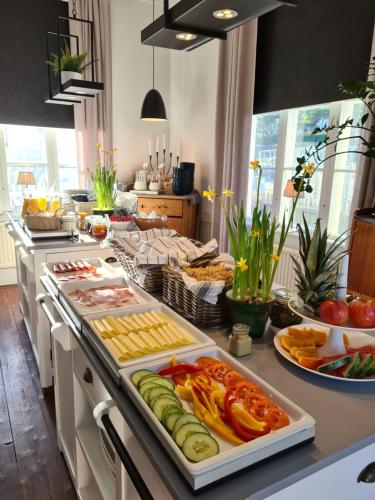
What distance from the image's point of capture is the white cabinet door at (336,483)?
675 mm

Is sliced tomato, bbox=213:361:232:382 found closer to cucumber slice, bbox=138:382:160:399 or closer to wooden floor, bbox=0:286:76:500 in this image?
cucumber slice, bbox=138:382:160:399

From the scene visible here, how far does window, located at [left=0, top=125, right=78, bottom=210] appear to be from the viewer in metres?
4.21

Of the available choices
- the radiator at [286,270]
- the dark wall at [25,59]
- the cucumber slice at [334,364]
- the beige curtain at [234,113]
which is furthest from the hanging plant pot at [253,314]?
the dark wall at [25,59]

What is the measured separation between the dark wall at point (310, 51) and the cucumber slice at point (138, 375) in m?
2.62

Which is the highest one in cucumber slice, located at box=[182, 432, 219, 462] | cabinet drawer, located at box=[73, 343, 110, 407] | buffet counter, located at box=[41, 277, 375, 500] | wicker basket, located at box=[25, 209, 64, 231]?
wicker basket, located at box=[25, 209, 64, 231]

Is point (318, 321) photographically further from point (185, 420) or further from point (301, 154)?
point (301, 154)

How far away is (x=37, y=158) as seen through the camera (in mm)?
4402

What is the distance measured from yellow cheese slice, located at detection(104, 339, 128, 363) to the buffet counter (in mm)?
53

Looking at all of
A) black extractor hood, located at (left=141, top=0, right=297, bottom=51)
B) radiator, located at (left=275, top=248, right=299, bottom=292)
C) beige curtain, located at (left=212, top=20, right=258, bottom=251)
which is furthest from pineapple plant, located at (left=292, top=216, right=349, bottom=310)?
beige curtain, located at (left=212, top=20, right=258, bottom=251)

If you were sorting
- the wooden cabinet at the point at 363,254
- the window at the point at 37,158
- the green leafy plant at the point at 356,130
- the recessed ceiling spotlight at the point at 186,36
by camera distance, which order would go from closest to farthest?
1. the recessed ceiling spotlight at the point at 186,36
2. the green leafy plant at the point at 356,130
3. the wooden cabinet at the point at 363,254
4. the window at the point at 37,158

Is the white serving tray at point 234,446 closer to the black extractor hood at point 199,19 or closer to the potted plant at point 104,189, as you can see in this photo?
the black extractor hood at point 199,19

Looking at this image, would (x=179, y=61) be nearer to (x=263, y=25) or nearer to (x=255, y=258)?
(x=263, y=25)

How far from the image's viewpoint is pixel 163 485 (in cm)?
69

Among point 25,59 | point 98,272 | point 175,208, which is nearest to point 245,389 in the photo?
point 98,272
